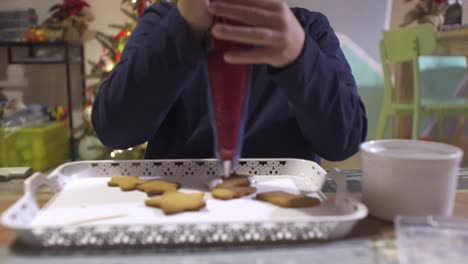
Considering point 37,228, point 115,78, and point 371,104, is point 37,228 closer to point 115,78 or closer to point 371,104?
point 115,78

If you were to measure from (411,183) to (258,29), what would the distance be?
24 cm

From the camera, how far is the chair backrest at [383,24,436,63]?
234 centimetres

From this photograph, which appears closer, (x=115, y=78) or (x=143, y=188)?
(x=143, y=188)

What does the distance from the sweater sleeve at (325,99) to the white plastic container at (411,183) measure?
13 centimetres

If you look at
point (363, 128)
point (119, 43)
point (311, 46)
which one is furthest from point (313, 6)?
point (311, 46)

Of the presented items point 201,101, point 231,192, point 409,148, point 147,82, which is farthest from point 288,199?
point 201,101

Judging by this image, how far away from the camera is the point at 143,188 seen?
61 cm

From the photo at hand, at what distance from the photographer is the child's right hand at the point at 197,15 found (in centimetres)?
55

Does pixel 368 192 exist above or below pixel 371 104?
above

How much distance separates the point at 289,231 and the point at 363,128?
1.42 ft

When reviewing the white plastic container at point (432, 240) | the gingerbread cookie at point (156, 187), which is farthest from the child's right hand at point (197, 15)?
the white plastic container at point (432, 240)

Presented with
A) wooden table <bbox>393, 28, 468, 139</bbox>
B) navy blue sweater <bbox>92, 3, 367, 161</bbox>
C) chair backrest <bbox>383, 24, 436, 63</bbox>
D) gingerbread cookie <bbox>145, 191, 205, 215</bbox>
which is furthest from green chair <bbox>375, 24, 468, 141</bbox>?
gingerbread cookie <bbox>145, 191, 205, 215</bbox>

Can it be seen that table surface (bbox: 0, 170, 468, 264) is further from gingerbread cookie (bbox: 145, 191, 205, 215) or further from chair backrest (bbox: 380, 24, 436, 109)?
chair backrest (bbox: 380, 24, 436, 109)

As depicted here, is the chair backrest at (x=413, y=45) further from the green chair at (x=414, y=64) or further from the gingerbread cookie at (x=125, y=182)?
the gingerbread cookie at (x=125, y=182)
